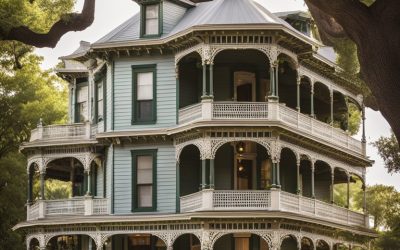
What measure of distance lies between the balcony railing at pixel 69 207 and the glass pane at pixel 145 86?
507 centimetres

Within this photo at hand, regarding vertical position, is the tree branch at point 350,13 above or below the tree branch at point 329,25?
below

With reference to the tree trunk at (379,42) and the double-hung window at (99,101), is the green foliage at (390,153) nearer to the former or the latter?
the double-hung window at (99,101)

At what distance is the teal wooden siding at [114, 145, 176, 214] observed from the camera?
146 feet

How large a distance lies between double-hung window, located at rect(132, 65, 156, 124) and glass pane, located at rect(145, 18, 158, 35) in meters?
1.65

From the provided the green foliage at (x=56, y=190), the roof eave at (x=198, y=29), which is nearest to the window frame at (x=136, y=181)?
the roof eave at (x=198, y=29)

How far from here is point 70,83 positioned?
52062mm

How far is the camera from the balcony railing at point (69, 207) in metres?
45.5

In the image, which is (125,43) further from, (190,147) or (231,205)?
(231,205)

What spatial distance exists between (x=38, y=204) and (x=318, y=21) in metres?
18.2

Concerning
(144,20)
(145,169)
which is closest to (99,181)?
(145,169)

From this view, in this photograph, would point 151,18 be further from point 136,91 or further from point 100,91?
point 100,91

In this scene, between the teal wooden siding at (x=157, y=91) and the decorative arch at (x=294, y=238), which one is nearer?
the decorative arch at (x=294, y=238)

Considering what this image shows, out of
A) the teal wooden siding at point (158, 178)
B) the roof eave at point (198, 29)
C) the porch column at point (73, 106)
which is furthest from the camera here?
the porch column at point (73, 106)

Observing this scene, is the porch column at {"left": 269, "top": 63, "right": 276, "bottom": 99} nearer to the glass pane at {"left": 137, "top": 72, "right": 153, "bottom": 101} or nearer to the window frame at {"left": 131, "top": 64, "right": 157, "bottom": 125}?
the window frame at {"left": 131, "top": 64, "right": 157, "bottom": 125}
